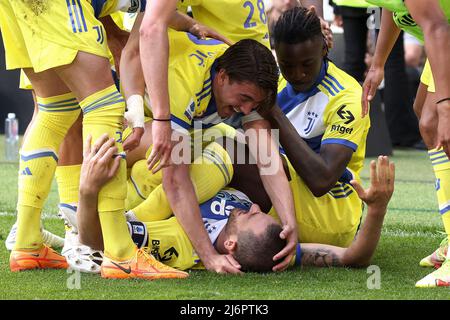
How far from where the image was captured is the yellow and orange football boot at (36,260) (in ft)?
12.7

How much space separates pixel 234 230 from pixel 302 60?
0.91 m

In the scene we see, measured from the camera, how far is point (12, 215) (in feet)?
17.5

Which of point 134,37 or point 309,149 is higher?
point 134,37

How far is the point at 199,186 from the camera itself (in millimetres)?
4164

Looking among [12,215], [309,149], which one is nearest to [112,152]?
[309,149]

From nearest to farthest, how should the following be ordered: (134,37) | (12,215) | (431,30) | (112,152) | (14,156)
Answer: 1. (431,30)
2. (112,152)
3. (134,37)
4. (12,215)
5. (14,156)

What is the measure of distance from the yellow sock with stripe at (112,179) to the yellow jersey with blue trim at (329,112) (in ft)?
3.61

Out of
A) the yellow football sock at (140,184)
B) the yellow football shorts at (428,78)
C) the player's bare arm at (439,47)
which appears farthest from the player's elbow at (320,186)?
the player's bare arm at (439,47)

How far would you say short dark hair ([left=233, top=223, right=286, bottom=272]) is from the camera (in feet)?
12.7

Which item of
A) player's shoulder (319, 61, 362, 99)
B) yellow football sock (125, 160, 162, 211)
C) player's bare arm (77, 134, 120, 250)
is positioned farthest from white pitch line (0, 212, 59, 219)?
player's shoulder (319, 61, 362, 99)

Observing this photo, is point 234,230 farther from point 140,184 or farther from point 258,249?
point 140,184

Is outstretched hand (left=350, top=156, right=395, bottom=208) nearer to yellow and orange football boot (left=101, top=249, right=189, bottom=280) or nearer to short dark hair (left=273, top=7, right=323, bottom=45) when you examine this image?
yellow and orange football boot (left=101, top=249, right=189, bottom=280)

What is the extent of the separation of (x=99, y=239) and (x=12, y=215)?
166 cm
